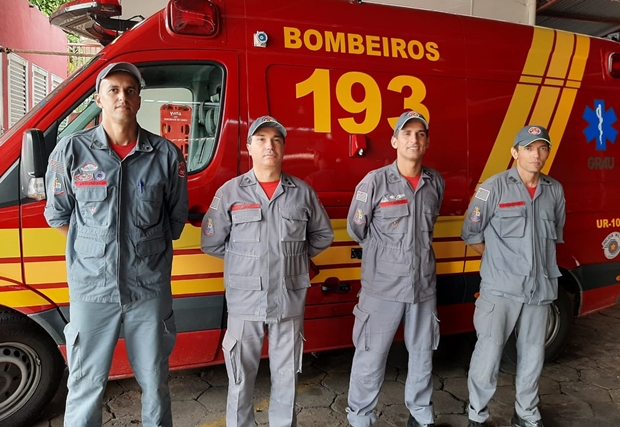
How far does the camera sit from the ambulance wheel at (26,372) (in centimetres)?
266

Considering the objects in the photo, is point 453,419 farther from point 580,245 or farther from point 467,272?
point 580,245

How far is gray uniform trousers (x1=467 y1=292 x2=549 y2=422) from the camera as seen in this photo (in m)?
2.76

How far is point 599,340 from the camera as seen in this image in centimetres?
451

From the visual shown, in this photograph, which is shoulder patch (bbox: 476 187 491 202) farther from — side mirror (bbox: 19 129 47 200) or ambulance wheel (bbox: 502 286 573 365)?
side mirror (bbox: 19 129 47 200)

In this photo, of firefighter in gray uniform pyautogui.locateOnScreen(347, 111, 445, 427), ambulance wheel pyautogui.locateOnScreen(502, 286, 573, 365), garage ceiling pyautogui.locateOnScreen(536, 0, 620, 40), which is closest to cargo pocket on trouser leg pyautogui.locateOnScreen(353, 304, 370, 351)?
firefighter in gray uniform pyautogui.locateOnScreen(347, 111, 445, 427)

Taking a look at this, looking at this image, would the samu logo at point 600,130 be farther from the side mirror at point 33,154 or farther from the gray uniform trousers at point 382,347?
the side mirror at point 33,154

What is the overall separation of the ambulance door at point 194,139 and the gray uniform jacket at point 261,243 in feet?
1.18

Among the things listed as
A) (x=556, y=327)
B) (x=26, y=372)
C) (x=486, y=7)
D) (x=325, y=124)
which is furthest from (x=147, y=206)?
(x=486, y=7)

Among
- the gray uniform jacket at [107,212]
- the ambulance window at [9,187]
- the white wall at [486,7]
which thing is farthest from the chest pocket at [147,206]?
the white wall at [486,7]

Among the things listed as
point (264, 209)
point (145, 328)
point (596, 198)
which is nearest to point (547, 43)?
point (596, 198)

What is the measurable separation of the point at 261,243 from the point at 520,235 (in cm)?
142

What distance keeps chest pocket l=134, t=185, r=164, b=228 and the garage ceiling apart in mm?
5749

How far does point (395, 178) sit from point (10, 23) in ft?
26.3

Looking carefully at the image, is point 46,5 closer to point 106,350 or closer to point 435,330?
point 106,350
